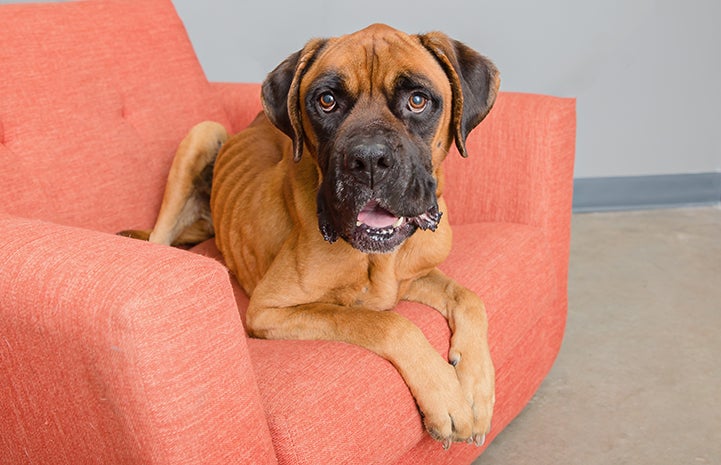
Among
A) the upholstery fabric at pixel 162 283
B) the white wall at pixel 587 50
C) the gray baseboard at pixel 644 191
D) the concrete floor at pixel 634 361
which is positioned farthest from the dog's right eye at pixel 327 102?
the gray baseboard at pixel 644 191

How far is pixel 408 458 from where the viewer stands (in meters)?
2.25

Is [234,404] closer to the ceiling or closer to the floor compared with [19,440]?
closer to the ceiling

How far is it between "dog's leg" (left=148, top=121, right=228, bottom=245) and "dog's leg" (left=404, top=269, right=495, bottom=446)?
3.20 feet

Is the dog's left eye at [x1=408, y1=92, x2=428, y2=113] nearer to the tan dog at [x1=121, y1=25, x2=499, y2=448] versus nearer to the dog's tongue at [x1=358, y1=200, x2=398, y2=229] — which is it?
the tan dog at [x1=121, y1=25, x2=499, y2=448]

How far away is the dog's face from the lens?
2084mm

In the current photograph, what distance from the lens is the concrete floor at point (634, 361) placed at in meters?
2.88

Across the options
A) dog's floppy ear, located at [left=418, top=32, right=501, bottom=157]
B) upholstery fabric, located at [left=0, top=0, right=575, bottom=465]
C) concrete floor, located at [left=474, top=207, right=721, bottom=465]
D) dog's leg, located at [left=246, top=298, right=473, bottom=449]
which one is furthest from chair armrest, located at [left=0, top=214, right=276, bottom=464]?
concrete floor, located at [left=474, top=207, right=721, bottom=465]

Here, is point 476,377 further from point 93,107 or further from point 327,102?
point 93,107

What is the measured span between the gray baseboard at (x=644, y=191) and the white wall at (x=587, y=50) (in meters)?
0.06

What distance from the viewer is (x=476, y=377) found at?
7.56 ft

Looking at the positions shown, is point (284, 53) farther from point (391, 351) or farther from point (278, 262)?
point (391, 351)

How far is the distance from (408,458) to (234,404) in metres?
0.69

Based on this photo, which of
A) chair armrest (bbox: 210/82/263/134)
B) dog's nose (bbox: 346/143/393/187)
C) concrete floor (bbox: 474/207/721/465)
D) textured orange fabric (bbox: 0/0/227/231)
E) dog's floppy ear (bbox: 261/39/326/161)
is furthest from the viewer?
chair armrest (bbox: 210/82/263/134)

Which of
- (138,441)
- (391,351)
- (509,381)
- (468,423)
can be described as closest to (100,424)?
(138,441)
